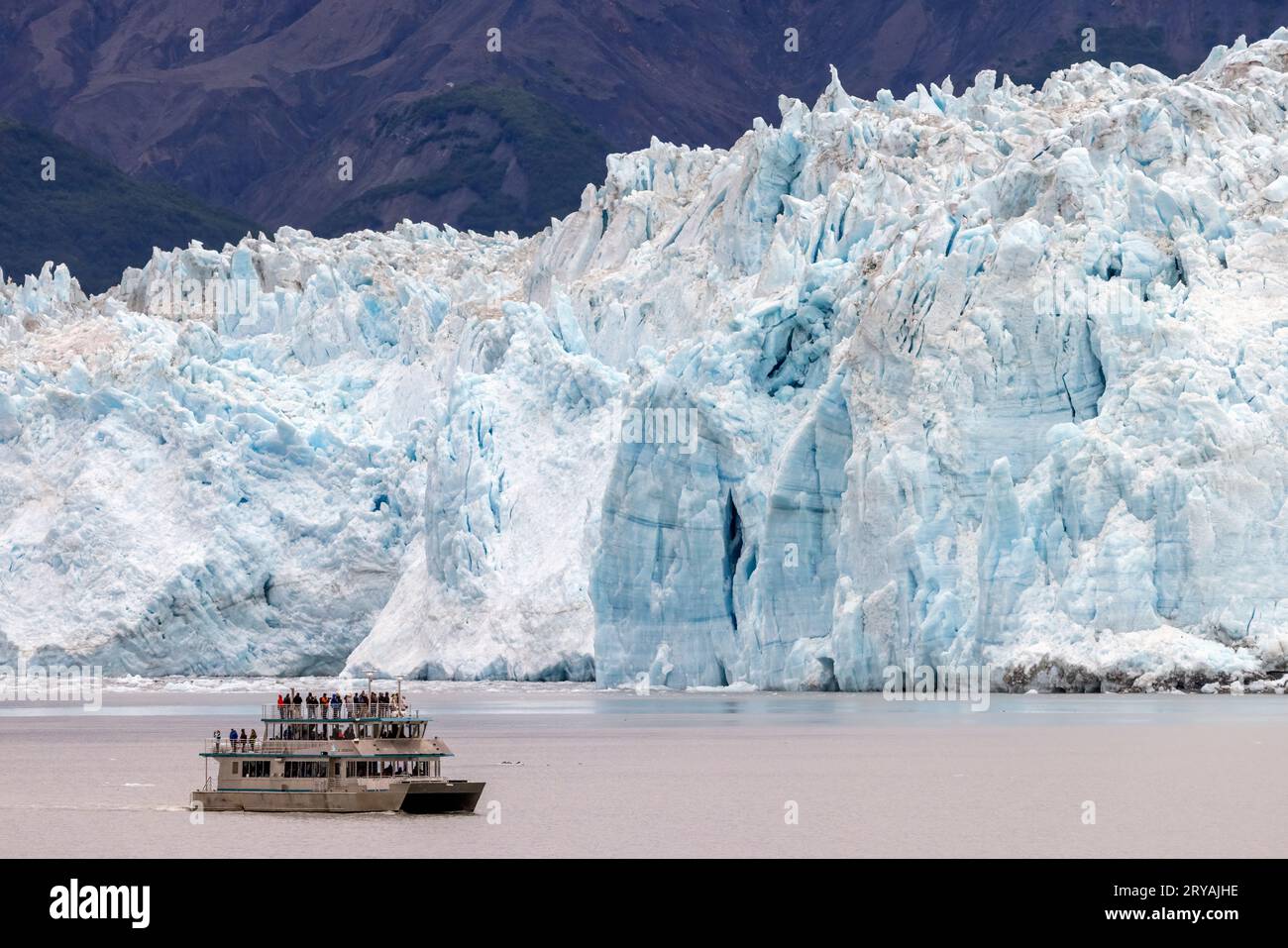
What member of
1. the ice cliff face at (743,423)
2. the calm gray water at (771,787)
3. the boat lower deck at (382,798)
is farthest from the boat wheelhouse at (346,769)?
the ice cliff face at (743,423)

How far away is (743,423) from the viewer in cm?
5106

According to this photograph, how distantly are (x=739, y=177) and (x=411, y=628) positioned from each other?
14991 mm

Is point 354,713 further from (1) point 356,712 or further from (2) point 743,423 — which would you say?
(2) point 743,423

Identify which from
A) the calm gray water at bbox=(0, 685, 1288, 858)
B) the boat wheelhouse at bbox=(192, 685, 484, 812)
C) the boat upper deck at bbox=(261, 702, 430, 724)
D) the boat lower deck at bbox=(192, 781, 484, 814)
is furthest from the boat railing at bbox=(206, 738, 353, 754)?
the calm gray water at bbox=(0, 685, 1288, 858)

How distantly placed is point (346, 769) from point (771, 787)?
20.4 feet

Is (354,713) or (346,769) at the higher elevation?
(354,713)

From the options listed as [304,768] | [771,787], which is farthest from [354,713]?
[771,787]

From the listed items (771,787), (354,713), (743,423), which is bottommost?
(771,787)

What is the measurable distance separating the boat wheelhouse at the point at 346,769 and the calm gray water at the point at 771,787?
15.6 inches

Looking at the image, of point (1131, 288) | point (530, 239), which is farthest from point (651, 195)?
point (1131, 288)

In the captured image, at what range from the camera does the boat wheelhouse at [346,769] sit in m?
29.1

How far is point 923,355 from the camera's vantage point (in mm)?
47219

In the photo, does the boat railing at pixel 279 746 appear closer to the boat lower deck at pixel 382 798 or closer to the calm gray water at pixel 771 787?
the boat lower deck at pixel 382 798
